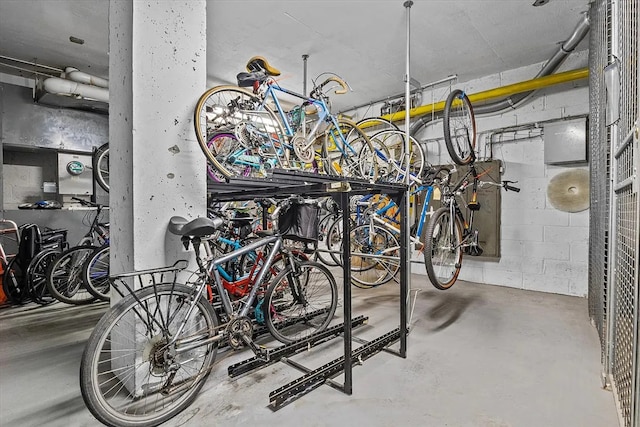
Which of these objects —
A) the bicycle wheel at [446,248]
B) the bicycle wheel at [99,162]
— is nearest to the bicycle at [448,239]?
the bicycle wheel at [446,248]

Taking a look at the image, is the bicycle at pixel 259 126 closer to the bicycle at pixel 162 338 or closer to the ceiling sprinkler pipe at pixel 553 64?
the bicycle at pixel 162 338

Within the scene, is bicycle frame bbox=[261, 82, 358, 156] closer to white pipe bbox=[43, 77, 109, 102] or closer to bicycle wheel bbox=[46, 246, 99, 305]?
bicycle wheel bbox=[46, 246, 99, 305]

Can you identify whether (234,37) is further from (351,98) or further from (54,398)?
(54,398)

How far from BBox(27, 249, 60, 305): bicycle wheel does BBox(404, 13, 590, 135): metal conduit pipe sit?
18.1ft

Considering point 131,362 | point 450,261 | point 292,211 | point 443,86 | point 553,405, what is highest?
point 443,86

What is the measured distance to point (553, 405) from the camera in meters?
1.75

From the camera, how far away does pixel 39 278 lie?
3.66m

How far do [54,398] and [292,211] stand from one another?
1789mm

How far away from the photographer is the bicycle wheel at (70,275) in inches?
139

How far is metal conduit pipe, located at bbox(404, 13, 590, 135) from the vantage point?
3.33 metres

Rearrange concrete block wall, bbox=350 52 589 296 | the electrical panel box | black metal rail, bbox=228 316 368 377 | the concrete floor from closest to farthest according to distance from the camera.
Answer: the concrete floor < black metal rail, bbox=228 316 368 377 < concrete block wall, bbox=350 52 589 296 < the electrical panel box

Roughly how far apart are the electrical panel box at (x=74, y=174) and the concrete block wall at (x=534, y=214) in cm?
560

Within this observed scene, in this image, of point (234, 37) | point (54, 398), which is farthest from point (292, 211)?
point (234, 37)

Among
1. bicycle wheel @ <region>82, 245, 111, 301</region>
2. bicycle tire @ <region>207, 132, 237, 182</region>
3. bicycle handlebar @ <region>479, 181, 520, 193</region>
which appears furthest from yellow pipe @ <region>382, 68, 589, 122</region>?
bicycle wheel @ <region>82, 245, 111, 301</region>
